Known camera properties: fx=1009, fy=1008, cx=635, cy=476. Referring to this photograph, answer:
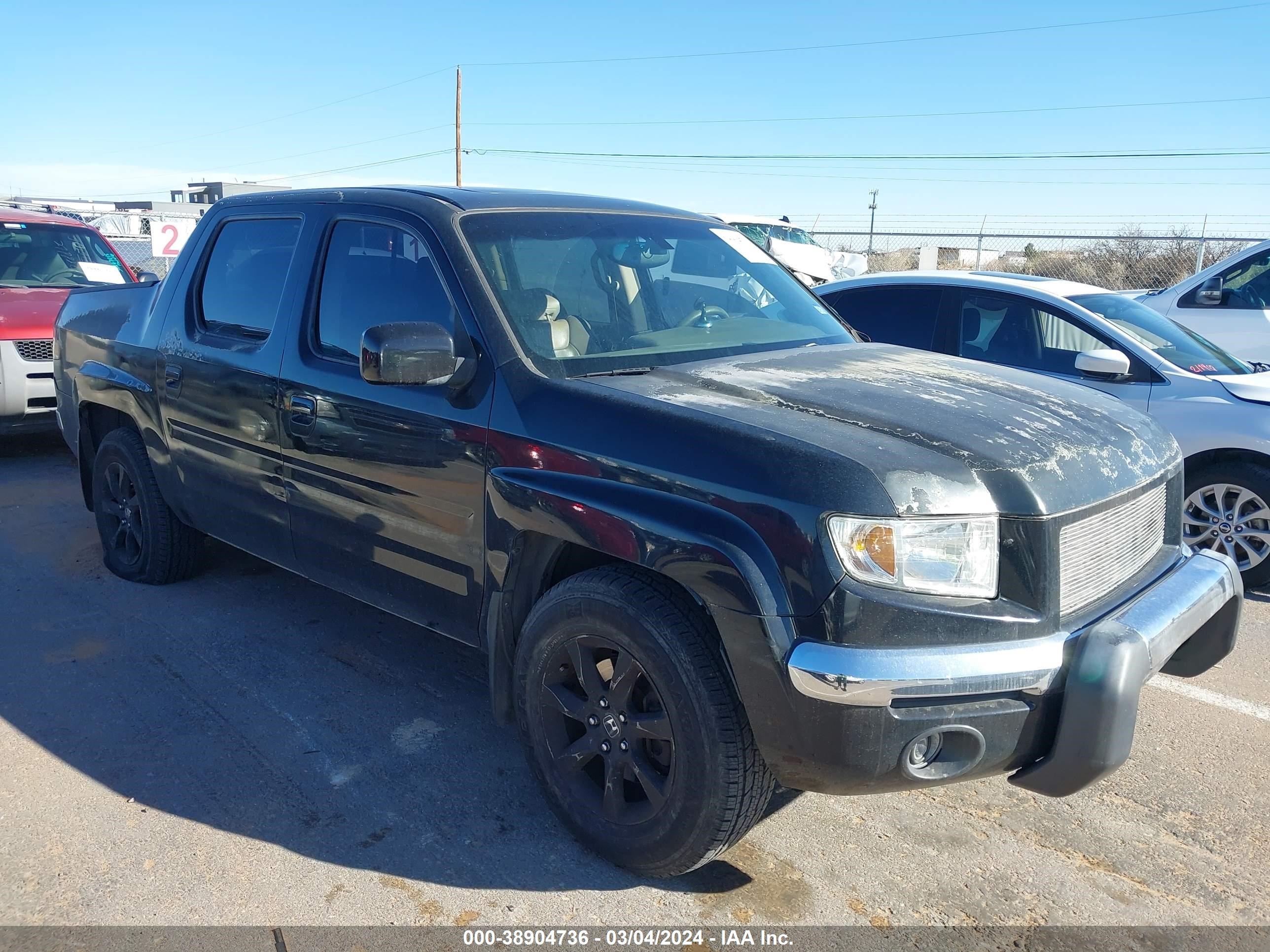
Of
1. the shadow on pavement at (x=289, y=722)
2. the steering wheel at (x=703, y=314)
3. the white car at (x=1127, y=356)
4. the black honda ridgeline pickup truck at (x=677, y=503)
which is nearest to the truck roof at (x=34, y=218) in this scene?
the shadow on pavement at (x=289, y=722)

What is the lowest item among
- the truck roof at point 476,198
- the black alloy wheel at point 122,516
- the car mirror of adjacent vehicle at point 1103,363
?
the black alloy wheel at point 122,516

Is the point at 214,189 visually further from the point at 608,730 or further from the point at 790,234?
the point at 608,730

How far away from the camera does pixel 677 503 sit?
2.58 m

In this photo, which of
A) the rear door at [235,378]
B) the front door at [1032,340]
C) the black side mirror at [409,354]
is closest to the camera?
the black side mirror at [409,354]

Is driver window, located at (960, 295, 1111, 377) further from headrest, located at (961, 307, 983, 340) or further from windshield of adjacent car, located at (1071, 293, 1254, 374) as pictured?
windshield of adjacent car, located at (1071, 293, 1254, 374)

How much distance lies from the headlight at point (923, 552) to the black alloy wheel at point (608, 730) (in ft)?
2.23

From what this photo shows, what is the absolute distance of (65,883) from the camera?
2840 mm

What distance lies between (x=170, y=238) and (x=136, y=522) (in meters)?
12.4

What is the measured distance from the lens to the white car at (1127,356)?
5254mm

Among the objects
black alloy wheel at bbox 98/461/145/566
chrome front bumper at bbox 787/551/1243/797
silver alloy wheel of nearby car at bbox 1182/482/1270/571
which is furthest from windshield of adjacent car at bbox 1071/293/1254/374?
black alloy wheel at bbox 98/461/145/566

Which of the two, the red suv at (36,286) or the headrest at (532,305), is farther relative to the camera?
the red suv at (36,286)

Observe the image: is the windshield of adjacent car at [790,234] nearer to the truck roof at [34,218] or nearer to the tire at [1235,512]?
the truck roof at [34,218]

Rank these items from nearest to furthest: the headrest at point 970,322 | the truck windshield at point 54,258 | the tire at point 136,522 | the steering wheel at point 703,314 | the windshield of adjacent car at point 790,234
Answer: the steering wheel at point 703,314
the tire at point 136,522
the headrest at point 970,322
the truck windshield at point 54,258
the windshield of adjacent car at point 790,234

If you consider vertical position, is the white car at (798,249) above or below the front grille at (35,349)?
above
